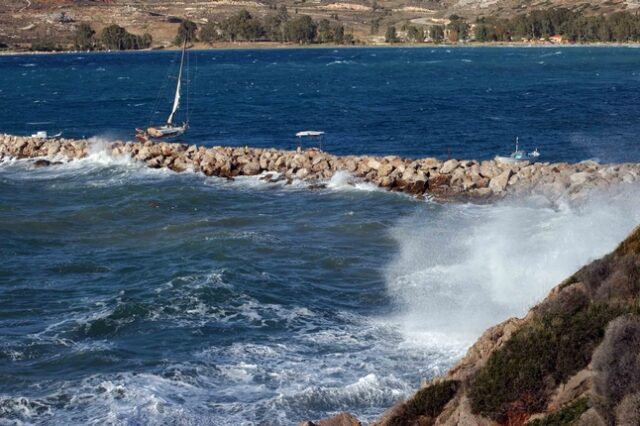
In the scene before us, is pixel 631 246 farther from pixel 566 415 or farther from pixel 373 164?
pixel 373 164


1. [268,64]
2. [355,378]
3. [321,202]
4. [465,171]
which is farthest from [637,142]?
[268,64]

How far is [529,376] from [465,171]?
28.5 metres

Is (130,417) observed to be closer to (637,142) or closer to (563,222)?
(563,222)

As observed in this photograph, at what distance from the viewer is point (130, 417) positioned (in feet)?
60.6

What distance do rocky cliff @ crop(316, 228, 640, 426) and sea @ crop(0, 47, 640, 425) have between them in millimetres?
4102

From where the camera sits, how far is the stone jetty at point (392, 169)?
128ft

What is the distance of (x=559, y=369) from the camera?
43.5ft

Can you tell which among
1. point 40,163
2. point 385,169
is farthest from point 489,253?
point 40,163

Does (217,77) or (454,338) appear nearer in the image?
(454,338)

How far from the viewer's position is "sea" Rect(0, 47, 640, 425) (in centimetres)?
1989

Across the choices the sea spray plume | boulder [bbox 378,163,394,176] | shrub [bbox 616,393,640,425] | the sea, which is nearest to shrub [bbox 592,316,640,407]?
shrub [bbox 616,393,640,425]

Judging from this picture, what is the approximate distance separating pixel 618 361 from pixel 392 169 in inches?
1219

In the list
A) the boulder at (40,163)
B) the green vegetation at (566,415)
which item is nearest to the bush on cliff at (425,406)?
the green vegetation at (566,415)

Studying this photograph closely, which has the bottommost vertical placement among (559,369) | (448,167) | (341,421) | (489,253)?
(489,253)
